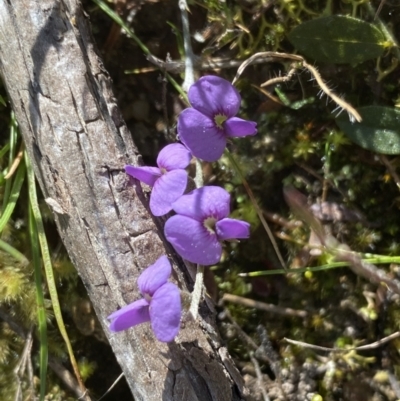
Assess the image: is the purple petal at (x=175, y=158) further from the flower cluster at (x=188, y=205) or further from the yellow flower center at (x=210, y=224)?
the yellow flower center at (x=210, y=224)

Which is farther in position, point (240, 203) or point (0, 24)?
point (240, 203)

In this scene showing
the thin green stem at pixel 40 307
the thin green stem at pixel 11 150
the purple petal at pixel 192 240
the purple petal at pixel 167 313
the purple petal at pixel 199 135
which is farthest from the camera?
the thin green stem at pixel 11 150

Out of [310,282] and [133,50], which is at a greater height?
[133,50]

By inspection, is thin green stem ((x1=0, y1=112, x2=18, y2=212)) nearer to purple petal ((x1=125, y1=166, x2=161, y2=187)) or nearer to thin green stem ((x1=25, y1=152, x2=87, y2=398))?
thin green stem ((x1=25, y1=152, x2=87, y2=398))

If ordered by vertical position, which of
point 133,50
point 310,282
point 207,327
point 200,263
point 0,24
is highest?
point 0,24

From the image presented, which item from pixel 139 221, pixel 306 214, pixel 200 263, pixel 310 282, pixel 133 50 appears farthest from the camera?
pixel 133 50

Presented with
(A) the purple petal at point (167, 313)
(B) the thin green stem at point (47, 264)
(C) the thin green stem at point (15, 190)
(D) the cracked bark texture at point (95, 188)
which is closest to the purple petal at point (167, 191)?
(D) the cracked bark texture at point (95, 188)

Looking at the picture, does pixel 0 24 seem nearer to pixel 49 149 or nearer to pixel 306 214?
pixel 49 149

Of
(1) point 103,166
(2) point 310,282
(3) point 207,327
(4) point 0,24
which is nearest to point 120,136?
(1) point 103,166
